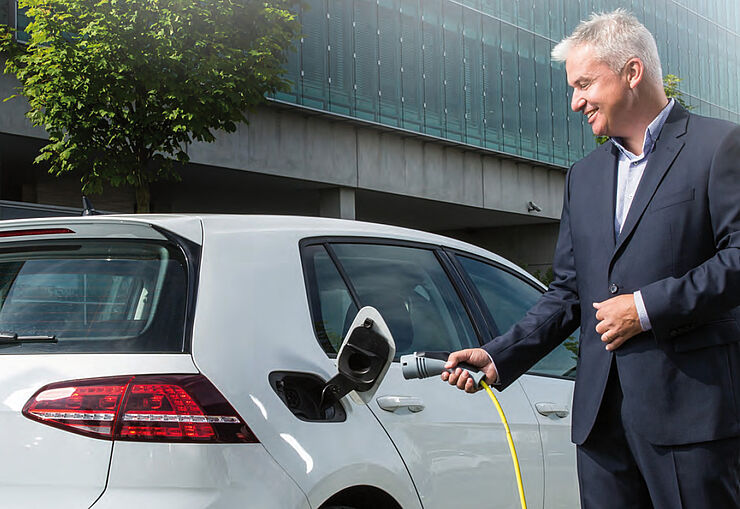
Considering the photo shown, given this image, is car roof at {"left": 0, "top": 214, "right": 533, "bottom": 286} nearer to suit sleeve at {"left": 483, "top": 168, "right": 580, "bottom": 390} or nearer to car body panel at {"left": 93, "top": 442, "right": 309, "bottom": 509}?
car body panel at {"left": 93, "top": 442, "right": 309, "bottom": 509}

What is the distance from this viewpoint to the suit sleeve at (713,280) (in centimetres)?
233

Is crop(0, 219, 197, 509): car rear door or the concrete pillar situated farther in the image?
the concrete pillar

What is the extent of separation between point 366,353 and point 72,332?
85 cm

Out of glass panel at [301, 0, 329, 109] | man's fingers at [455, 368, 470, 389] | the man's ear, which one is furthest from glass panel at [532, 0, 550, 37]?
man's fingers at [455, 368, 470, 389]

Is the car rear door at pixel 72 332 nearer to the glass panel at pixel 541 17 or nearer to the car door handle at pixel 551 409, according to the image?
the car door handle at pixel 551 409

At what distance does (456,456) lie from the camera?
3438mm

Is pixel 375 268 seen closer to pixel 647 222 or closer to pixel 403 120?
pixel 647 222

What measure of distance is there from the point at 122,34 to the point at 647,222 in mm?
9950

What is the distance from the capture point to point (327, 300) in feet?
11.1

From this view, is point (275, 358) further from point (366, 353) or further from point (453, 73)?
point (453, 73)

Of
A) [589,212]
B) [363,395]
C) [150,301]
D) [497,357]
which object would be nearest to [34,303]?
[150,301]

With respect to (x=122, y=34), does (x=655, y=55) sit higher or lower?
lower

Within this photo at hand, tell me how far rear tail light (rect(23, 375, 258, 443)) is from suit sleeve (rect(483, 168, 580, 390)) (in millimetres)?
762

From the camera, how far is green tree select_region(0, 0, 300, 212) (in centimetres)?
1154
